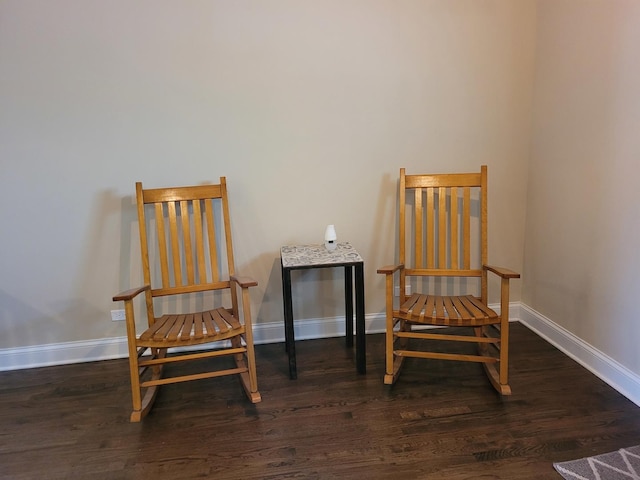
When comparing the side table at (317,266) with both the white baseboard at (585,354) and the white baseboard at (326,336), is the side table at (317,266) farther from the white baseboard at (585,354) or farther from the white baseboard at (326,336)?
the white baseboard at (585,354)

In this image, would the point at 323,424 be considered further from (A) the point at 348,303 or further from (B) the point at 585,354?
(B) the point at 585,354

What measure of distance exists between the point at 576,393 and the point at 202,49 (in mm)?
2776

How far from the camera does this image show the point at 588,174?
2.30 metres

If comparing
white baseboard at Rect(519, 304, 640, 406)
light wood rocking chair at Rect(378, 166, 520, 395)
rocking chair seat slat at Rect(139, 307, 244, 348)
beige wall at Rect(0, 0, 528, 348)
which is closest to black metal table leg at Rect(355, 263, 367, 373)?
light wood rocking chair at Rect(378, 166, 520, 395)

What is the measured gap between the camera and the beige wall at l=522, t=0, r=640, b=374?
2.04 m

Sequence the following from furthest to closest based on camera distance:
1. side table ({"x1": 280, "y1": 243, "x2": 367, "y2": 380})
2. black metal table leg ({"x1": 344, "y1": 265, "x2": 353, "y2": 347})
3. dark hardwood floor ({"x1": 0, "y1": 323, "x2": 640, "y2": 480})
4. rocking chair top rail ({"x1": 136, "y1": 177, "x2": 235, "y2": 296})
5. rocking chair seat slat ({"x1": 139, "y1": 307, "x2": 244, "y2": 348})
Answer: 1. black metal table leg ({"x1": 344, "y1": 265, "x2": 353, "y2": 347})
2. rocking chair top rail ({"x1": 136, "y1": 177, "x2": 235, "y2": 296})
3. side table ({"x1": 280, "y1": 243, "x2": 367, "y2": 380})
4. rocking chair seat slat ({"x1": 139, "y1": 307, "x2": 244, "y2": 348})
5. dark hardwood floor ({"x1": 0, "y1": 323, "x2": 640, "y2": 480})

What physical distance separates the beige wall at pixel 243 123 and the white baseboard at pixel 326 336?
0.21 ft

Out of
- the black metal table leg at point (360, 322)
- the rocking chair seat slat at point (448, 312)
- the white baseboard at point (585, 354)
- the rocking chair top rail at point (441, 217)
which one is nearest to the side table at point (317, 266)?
the black metal table leg at point (360, 322)

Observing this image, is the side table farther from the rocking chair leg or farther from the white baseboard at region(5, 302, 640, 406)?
the rocking chair leg

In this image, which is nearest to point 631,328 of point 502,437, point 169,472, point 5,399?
point 502,437

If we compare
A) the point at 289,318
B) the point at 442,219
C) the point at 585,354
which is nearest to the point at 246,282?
the point at 289,318

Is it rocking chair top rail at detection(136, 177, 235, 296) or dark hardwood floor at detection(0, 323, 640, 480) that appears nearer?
dark hardwood floor at detection(0, 323, 640, 480)

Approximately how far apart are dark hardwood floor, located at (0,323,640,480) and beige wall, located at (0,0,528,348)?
52 centimetres

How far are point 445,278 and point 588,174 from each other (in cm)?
105
